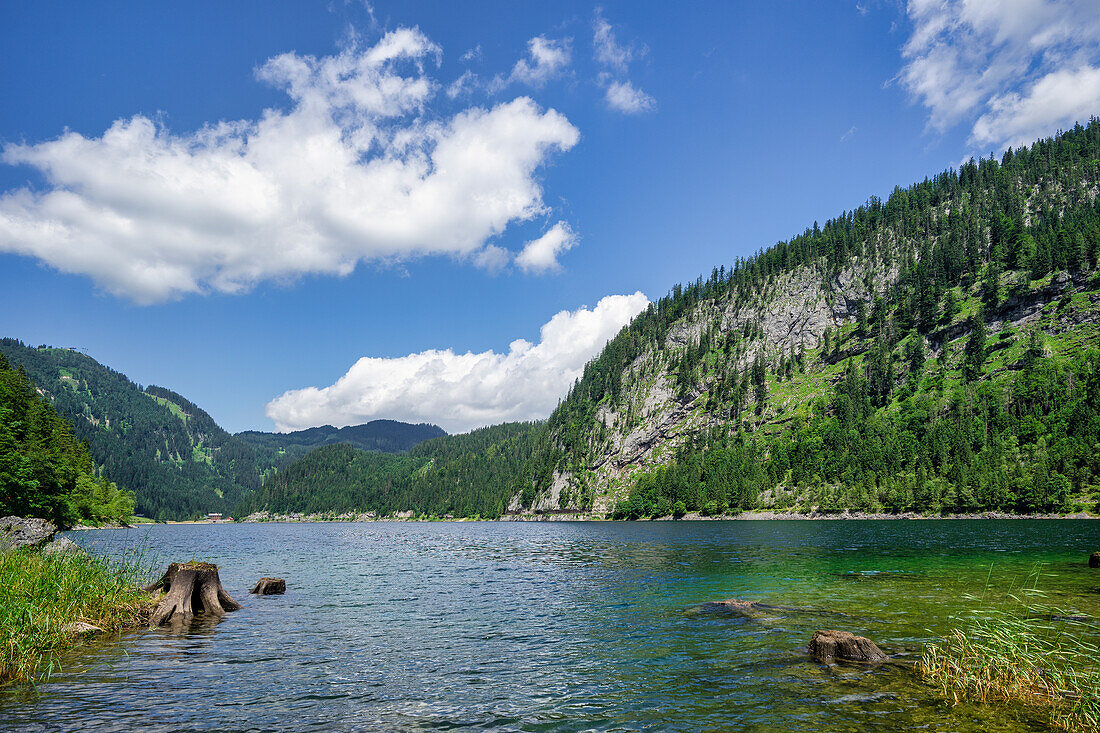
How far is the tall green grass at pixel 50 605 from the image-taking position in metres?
18.1

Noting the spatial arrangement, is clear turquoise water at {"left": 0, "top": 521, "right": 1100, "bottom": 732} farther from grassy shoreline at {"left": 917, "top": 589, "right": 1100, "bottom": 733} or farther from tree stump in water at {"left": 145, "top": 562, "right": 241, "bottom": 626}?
tree stump in water at {"left": 145, "top": 562, "right": 241, "bottom": 626}

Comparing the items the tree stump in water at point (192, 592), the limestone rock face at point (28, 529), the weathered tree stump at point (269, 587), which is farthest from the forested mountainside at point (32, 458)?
the tree stump in water at point (192, 592)

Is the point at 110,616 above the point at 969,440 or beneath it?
beneath

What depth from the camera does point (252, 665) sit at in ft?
66.6

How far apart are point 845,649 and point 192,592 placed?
32.4 metres

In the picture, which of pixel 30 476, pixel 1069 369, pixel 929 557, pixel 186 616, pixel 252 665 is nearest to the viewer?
pixel 252 665

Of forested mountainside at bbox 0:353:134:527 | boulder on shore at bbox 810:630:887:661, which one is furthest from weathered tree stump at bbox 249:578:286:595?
forested mountainside at bbox 0:353:134:527

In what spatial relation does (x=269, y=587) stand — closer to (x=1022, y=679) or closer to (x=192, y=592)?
(x=192, y=592)

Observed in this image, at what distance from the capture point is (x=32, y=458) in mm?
76000

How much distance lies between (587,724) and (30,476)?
9428 centimetres

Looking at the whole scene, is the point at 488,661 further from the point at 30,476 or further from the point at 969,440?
the point at 969,440

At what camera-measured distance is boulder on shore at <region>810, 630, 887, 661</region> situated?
18.9 meters

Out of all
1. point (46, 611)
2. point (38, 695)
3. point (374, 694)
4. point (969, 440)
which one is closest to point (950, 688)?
point (374, 694)

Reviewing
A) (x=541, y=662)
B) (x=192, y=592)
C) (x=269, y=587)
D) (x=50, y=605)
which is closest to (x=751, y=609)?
(x=541, y=662)
